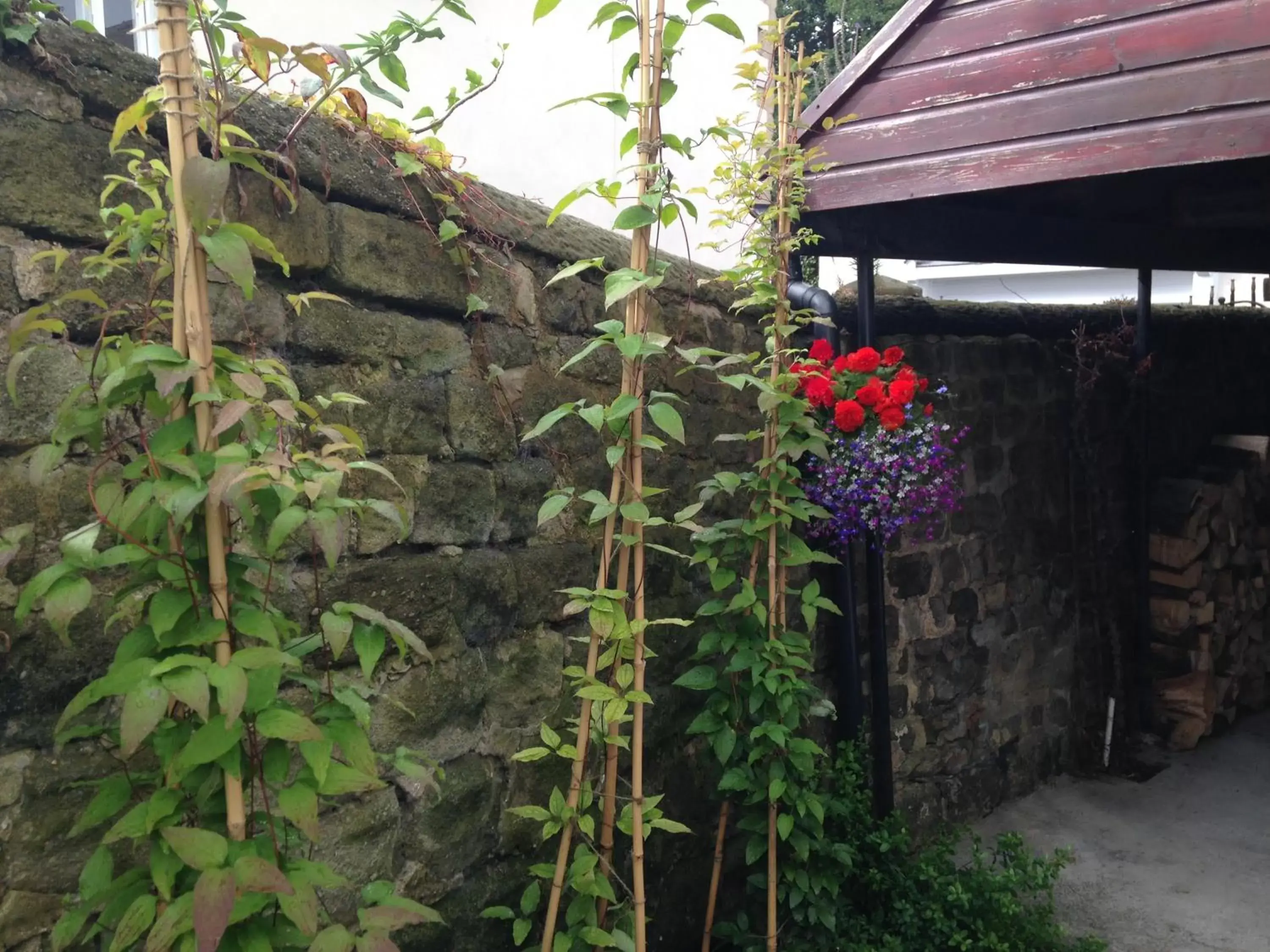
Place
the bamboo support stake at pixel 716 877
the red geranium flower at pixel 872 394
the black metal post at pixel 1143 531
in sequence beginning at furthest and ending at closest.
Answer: the black metal post at pixel 1143 531, the red geranium flower at pixel 872 394, the bamboo support stake at pixel 716 877

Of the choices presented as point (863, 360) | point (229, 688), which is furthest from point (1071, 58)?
point (229, 688)

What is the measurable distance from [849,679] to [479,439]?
5.71 ft

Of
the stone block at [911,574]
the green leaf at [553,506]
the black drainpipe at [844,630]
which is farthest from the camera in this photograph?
the stone block at [911,574]

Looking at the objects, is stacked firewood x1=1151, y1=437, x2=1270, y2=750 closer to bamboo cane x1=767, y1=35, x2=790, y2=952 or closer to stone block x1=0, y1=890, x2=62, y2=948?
bamboo cane x1=767, y1=35, x2=790, y2=952

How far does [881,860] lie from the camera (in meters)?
3.01

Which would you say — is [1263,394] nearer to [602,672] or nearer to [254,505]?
[602,672]

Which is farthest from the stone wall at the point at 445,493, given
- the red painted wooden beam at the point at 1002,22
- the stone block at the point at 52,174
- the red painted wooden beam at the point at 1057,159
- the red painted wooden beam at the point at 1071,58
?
the red painted wooden beam at the point at 1002,22

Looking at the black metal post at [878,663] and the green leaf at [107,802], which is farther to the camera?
the black metal post at [878,663]

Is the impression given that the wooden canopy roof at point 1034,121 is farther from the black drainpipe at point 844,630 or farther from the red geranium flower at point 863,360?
the red geranium flower at point 863,360

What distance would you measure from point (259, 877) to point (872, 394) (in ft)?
6.50

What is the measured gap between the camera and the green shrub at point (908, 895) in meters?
2.79

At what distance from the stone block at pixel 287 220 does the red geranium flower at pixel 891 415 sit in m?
1.49

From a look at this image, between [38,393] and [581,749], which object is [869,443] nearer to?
[581,749]

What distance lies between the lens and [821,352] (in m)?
2.82
